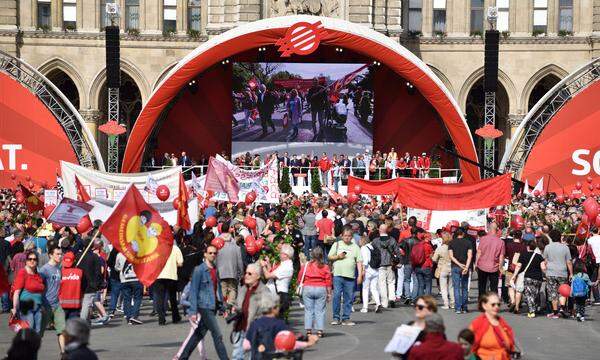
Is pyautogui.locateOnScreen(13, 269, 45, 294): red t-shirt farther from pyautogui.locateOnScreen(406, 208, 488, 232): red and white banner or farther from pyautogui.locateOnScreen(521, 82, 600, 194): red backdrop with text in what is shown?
pyautogui.locateOnScreen(521, 82, 600, 194): red backdrop with text

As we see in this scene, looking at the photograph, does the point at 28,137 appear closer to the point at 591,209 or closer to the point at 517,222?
the point at 517,222

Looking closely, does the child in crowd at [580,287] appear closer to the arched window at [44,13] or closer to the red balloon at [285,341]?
the red balloon at [285,341]

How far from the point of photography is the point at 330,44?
4712 cm

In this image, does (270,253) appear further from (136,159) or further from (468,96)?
(468,96)

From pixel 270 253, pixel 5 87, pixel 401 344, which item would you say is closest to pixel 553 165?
pixel 5 87

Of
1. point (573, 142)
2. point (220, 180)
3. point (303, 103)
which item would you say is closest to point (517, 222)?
point (220, 180)

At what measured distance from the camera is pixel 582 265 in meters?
25.3

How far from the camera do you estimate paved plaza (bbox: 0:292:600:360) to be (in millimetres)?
20891

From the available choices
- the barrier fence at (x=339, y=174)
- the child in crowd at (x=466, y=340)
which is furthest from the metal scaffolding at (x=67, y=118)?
the child in crowd at (x=466, y=340)

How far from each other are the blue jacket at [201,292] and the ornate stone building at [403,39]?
3637 cm

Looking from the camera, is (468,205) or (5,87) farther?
(5,87)

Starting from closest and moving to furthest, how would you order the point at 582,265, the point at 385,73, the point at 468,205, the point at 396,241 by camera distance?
the point at 582,265, the point at 396,241, the point at 468,205, the point at 385,73

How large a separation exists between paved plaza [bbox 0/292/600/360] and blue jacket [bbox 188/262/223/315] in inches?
63.2

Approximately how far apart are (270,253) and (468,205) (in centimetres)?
928
